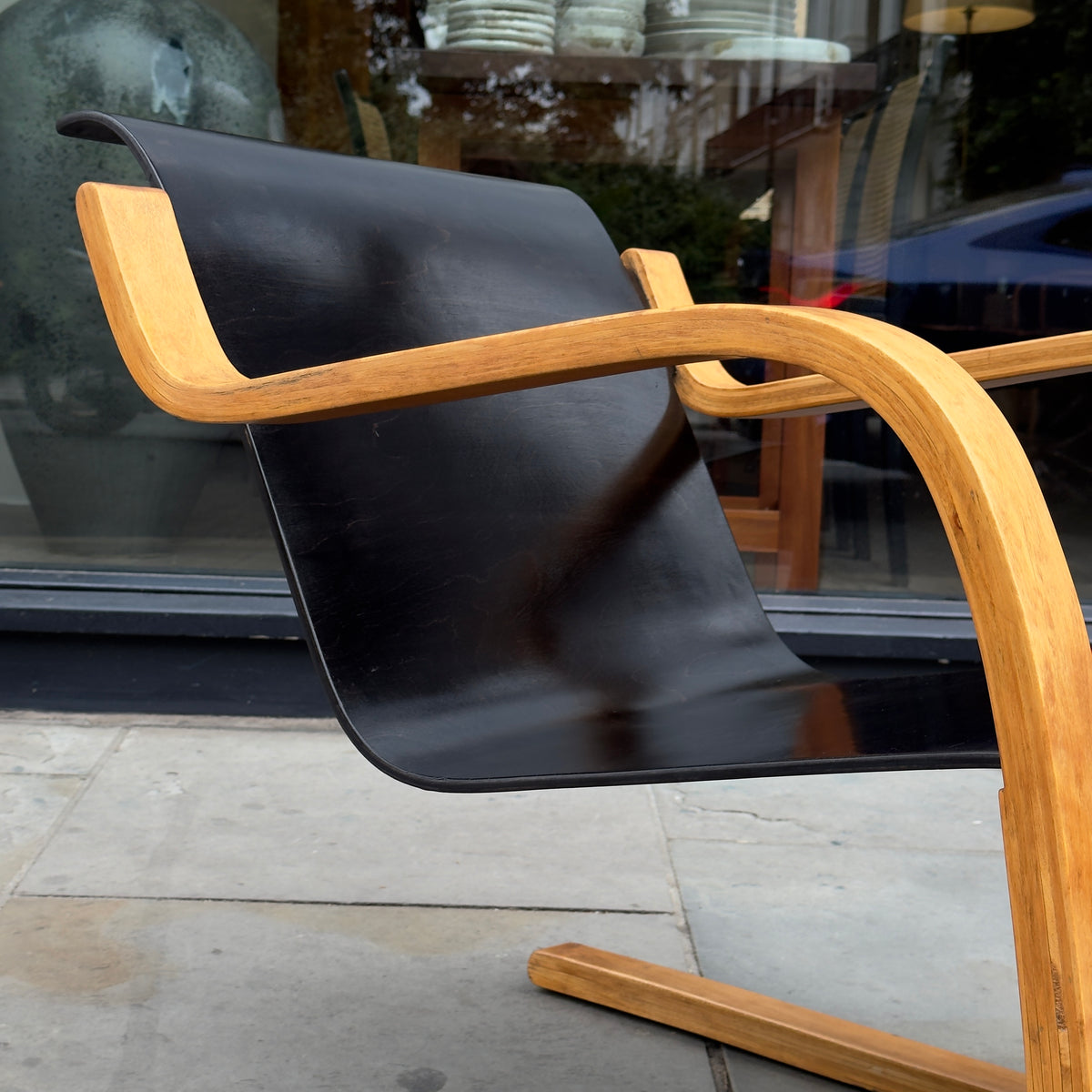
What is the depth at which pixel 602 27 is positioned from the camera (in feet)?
6.62

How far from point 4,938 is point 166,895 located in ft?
0.54

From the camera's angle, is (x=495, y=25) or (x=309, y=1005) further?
(x=495, y=25)

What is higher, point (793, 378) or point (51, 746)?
point (793, 378)

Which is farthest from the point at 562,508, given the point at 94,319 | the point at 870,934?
the point at 94,319

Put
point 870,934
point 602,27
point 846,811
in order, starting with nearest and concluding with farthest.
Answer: point 870,934 < point 846,811 < point 602,27

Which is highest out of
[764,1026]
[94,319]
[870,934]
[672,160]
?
[672,160]

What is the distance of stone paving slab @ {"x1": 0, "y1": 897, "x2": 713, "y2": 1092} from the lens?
101cm

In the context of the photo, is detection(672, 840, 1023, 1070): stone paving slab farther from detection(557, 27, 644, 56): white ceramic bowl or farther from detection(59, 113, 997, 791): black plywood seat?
detection(557, 27, 644, 56): white ceramic bowl

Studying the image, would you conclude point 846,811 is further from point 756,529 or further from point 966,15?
point 966,15

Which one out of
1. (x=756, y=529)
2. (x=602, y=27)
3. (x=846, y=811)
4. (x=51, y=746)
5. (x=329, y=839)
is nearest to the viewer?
(x=329, y=839)

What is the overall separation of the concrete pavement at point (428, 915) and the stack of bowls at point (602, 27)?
3.74ft

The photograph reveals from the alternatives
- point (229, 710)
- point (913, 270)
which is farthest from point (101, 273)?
point (913, 270)

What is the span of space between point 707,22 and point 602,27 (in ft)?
0.55

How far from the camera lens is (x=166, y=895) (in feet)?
4.42
